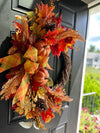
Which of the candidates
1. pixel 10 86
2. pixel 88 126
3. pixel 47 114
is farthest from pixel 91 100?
pixel 10 86

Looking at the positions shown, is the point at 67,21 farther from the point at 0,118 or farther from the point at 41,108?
the point at 0,118

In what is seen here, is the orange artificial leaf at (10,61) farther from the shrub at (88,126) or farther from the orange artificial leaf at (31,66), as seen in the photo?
the shrub at (88,126)

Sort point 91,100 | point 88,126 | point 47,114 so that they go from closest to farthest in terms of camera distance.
Answer: point 47,114 < point 88,126 < point 91,100

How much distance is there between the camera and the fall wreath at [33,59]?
1.78 feet

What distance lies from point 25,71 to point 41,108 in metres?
0.31

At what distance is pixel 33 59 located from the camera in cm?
54

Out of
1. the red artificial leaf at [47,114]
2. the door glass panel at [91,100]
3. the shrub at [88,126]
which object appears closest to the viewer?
the red artificial leaf at [47,114]

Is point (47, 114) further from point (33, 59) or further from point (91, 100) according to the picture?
point (91, 100)

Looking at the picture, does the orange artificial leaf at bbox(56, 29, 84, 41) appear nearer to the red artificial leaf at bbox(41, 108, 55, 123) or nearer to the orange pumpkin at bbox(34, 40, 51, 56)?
the orange pumpkin at bbox(34, 40, 51, 56)

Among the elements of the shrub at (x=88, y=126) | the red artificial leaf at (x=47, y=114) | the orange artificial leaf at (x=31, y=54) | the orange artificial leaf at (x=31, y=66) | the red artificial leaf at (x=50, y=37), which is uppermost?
the red artificial leaf at (x=50, y=37)

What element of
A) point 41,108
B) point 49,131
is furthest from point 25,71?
point 49,131

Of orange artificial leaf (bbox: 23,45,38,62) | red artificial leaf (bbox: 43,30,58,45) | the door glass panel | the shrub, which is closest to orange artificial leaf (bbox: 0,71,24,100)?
orange artificial leaf (bbox: 23,45,38,62)

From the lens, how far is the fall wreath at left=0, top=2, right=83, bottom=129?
54cm

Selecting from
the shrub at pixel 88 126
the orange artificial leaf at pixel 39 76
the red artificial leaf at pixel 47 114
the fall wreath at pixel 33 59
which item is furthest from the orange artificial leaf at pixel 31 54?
the shrub at pixel 88 126
